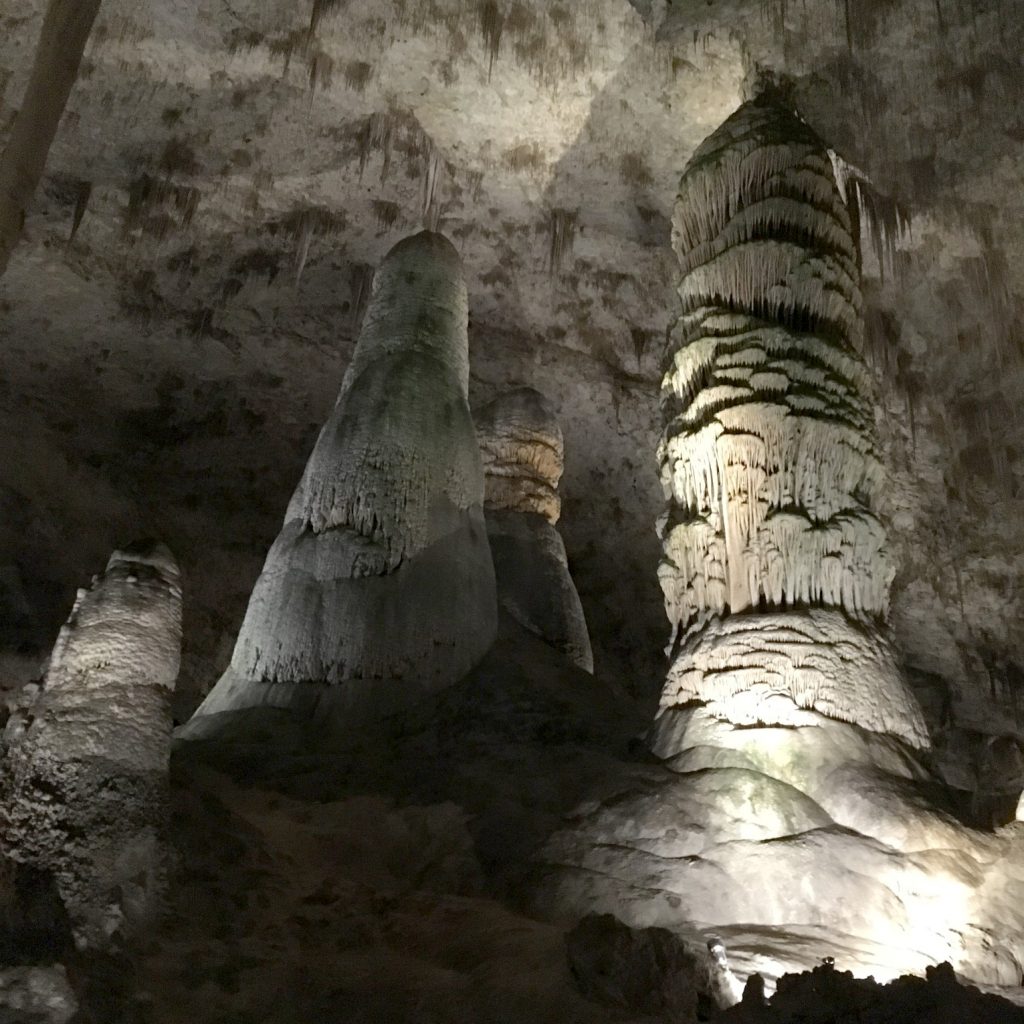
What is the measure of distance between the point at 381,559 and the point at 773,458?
11.1ft

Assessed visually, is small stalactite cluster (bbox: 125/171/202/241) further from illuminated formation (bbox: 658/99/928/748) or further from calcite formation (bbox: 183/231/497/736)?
illuminated formation (bbox: 658/99/928/748)

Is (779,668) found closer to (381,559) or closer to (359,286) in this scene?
(381,559)

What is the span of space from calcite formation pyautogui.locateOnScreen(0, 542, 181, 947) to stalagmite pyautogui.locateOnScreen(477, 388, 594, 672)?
244 inches

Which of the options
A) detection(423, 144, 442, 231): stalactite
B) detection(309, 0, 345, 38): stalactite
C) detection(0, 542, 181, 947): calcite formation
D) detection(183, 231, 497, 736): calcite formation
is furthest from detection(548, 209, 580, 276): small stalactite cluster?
detection(0, 542, 181, 947): calcite formation

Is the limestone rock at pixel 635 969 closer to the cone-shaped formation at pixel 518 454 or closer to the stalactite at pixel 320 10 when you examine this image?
the cone-shaped formation at pixel 518 454

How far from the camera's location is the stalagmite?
11094 mm

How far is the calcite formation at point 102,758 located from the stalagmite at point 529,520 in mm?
6210

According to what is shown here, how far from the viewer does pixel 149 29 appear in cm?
1172

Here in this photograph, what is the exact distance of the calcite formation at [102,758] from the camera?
3900mm

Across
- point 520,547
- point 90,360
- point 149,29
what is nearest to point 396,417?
point 520,547

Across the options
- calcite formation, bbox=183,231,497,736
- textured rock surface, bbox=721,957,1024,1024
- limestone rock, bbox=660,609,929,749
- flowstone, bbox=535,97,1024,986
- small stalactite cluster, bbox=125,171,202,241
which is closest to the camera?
textured rock surface, bbox=721,957,1024,1024

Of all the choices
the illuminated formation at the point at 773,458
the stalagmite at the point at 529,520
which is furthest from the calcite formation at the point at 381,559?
the illuminated formation at the point at 773,458

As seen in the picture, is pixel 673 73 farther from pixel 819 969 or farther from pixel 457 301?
pixel 819 969

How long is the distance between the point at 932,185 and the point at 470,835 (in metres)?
9.44
